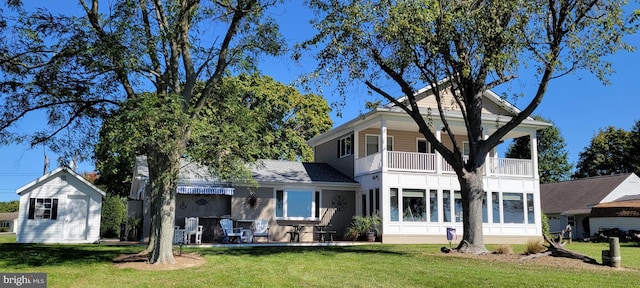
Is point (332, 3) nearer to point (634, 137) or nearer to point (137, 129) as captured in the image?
point (137, 129)

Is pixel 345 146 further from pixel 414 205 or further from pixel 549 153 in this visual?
pixel 549 153

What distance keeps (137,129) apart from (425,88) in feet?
50.1

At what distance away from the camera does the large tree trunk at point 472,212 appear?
14.0m

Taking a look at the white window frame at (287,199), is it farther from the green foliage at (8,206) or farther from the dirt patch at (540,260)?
the green foliage at (8,206)

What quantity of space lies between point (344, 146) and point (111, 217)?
1145cm

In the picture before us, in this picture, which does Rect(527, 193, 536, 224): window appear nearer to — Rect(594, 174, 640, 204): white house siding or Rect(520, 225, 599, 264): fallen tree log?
Rect(520, 225, 599, 264): fallen tree log

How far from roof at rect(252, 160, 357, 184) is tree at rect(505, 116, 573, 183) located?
86.4 ft

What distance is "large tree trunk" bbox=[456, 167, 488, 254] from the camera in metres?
14.0

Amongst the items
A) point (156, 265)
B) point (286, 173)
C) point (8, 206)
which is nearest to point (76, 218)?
point (286, 173)

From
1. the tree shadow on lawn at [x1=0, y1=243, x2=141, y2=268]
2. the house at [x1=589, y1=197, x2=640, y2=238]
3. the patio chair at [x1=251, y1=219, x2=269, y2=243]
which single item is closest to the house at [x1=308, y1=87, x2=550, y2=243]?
the patio chair at [x1=251, y1=219, x2=269, y2=243]

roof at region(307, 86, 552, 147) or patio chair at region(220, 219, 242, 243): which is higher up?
roof at region(307, 86, 552, 147)

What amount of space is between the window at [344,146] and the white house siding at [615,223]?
15.9 metres

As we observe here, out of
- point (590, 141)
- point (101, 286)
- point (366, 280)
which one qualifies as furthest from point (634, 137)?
point (101, 286)

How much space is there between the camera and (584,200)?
3219 cm
